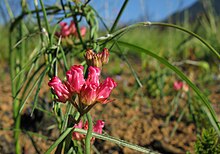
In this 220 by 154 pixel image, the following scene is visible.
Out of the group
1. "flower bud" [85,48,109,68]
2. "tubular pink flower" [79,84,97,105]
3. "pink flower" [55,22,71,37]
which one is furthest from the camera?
"pink flower" [55,22,71,37]

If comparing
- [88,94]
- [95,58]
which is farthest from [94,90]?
[95,58]

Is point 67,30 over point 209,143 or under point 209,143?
over

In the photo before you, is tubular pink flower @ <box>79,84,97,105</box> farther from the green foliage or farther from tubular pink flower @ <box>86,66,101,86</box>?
the green foliage

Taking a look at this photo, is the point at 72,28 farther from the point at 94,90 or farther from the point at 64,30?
the point at 94,90

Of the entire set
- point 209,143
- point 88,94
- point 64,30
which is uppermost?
point 64,30

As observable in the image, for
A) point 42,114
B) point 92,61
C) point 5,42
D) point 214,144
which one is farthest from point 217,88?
point 5,42

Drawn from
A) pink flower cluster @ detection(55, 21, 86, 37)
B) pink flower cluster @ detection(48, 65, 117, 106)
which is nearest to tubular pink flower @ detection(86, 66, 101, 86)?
pink flower cluster @ detection(48, 65, 117, 106)

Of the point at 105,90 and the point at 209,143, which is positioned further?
the point at 209,143

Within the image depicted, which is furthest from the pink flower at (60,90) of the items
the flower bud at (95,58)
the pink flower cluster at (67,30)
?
the pink flower cluster at (67,30)

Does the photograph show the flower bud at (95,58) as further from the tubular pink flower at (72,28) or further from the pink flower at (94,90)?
the tubular pink flower at (72,28)
